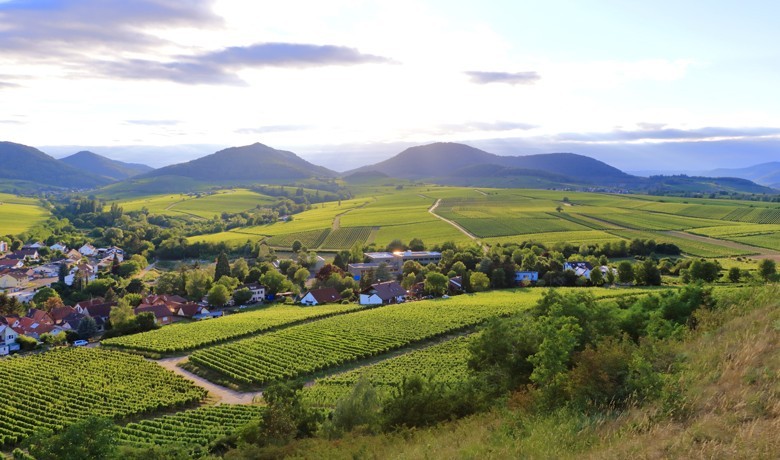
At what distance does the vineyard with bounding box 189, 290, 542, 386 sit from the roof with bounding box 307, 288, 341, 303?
10.7m

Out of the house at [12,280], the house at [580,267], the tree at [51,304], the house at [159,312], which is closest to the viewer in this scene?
the house at [159,312]

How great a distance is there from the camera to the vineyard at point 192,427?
83.6 ft

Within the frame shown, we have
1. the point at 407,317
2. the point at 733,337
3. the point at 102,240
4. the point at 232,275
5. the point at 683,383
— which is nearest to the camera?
the point at 683,383

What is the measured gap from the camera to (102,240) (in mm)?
112688

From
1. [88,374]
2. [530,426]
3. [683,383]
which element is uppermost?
[683,383]

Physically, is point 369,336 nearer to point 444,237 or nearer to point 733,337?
point 733,337

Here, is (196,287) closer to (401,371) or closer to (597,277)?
(401,371)

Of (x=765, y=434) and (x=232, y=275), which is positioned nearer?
(x=765, y=434)

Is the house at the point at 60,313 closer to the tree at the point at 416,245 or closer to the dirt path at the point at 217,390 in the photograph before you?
the dirt path at the point at 217,390

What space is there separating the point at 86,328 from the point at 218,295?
1518cm

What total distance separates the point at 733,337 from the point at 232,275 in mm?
69379

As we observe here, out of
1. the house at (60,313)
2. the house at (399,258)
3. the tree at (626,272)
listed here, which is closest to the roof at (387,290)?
the house at (399,258)

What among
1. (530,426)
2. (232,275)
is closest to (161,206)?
(232,275)

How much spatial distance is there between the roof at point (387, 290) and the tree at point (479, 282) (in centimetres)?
887
